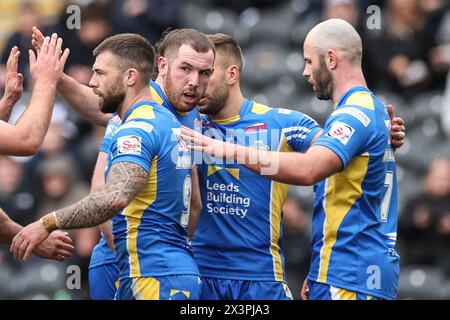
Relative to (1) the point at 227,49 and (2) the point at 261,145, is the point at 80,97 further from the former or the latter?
(2) the point at 261,145

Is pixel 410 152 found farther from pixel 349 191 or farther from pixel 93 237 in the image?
pixel 349 191

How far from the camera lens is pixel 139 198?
21.6 ft

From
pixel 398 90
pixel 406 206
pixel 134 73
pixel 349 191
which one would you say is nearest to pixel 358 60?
pixel 349 191

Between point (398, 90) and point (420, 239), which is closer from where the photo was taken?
point (420, 239)

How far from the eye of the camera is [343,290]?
22.1 feet

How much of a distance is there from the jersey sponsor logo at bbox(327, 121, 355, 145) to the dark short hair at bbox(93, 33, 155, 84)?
128 centimetres

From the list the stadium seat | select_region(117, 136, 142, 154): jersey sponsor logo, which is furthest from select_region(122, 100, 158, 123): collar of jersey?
the stadium seat

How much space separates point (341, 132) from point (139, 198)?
4.37 feet

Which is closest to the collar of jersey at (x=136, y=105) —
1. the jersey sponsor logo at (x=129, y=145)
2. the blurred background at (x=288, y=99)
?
the jersey sponsor logo at (x=129, y=145)

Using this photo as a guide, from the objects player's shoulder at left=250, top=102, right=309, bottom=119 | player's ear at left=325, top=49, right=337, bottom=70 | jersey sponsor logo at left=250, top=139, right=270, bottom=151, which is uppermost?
player's ear at left=325, top=49, right=337, bottom=70

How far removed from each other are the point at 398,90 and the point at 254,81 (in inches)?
69.0

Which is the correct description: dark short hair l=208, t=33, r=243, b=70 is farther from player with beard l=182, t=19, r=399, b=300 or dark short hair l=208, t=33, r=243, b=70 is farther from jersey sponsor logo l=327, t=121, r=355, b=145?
jersey sponsor logo l=327, t=121, r=355, b=145

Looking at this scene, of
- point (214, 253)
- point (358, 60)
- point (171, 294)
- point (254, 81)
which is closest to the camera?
point (171, 294)

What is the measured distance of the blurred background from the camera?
1110 centimetres
